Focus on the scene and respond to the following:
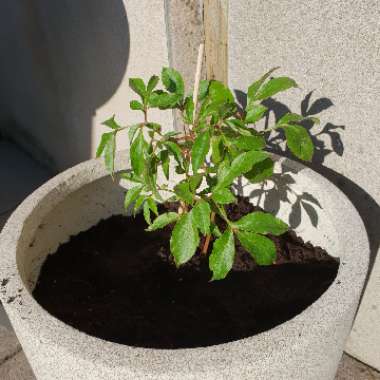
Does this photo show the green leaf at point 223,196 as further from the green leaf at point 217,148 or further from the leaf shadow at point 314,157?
the leaf shadow at point 314,157

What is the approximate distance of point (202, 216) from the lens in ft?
2.94

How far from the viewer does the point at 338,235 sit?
1089mm

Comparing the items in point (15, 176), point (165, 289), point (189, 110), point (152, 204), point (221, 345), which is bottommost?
point (15, 176)

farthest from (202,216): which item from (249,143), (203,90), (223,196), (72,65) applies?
(72,65)

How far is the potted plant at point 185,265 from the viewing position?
850mm

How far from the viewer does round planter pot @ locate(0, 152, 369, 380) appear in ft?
2.67

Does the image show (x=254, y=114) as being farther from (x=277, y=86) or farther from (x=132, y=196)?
(x=132, y=196)

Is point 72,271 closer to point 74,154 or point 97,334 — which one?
point 97,334

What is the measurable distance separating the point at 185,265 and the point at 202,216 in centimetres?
44

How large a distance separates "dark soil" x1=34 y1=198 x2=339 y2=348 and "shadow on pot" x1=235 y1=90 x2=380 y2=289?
3.6 inches

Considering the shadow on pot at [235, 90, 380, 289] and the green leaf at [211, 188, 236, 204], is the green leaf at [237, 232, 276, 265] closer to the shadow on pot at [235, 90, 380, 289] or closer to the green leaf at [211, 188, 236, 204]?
the green leaf at [211, 188, 236, 204]

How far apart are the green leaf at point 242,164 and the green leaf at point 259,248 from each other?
0.12 metres

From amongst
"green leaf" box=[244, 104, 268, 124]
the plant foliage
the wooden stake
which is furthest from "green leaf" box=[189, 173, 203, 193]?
the wooden stake

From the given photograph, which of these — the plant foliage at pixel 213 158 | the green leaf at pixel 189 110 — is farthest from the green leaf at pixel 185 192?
the green leaf at pixel 189 110
